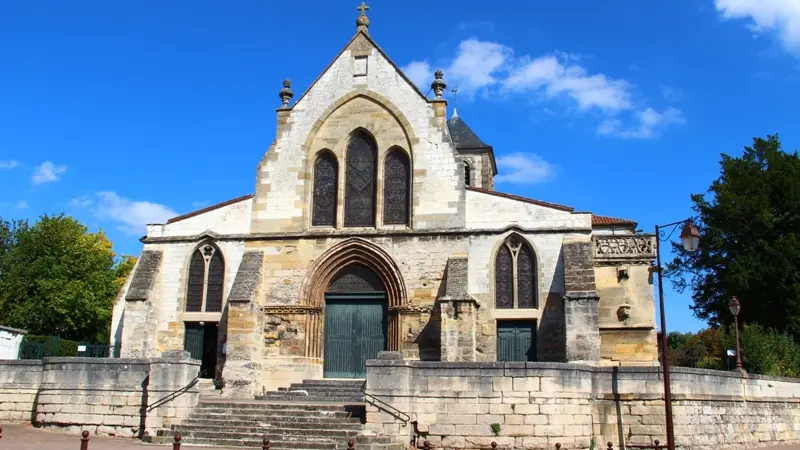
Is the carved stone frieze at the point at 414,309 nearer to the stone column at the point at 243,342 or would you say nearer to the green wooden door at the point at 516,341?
the green wooden door at the point at 516,341

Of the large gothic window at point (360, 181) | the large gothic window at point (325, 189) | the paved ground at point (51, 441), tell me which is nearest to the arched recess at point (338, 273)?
the large gothic window at point (360, 181)

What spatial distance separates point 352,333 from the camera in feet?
67.2

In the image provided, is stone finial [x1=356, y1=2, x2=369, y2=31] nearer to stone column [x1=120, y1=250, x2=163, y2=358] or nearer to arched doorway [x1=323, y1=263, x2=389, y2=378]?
arched doorway [x1=323, y1=263, x2=389, y2=378]

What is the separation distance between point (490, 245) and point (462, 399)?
626 cm

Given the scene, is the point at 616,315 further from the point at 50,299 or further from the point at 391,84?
the point at 50,299

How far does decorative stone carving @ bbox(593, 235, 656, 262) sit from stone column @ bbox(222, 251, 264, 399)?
32.5ft

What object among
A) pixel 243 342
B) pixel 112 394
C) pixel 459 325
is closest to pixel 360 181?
pixel 459 325

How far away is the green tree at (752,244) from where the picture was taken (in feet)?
97.6

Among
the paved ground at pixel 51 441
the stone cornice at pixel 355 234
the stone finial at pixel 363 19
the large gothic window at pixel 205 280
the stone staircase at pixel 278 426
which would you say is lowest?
the paved ground at pixel 51 441

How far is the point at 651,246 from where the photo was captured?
20062mm

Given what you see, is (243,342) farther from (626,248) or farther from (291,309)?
(626,248)

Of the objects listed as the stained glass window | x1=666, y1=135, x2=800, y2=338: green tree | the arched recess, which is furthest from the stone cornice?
x1=666, y1=135, x2=800, y2=338: green tree

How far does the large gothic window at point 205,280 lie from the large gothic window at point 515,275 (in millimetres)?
8187

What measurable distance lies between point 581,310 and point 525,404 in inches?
179
